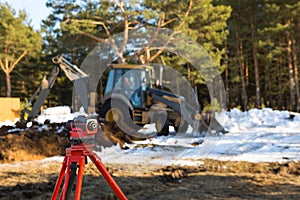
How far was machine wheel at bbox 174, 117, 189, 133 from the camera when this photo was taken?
26.6ft

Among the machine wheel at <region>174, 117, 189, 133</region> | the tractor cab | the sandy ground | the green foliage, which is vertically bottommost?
the sandy ground

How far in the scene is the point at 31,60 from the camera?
27.1 m

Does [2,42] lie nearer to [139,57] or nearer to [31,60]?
[31,60]

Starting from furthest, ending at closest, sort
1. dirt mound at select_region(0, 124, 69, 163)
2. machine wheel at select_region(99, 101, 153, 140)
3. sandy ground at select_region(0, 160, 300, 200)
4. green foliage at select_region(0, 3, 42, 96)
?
green foliage at select_region(0, 3, 42, 96)
machine wheel at select_region(99, 101, 153, 140)
dirt mound at select_region(0, 124, 69, 163)
sandy ground at select_region(0, 160, 300, 200)

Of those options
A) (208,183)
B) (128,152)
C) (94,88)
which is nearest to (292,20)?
(94,88)

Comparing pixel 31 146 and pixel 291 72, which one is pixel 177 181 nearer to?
pixel 31 146

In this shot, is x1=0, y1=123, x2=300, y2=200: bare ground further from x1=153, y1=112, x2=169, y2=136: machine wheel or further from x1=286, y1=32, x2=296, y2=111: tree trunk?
x1=286, y1=32, x2=296, y2=111: tree trunk

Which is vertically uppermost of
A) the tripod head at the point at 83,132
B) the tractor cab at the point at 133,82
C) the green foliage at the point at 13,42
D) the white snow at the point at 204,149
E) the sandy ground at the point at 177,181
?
the green foliage at the point at 13,42

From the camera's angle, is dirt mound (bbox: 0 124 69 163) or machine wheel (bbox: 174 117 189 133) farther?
machine wheel (bbox: 174 117 189 133)

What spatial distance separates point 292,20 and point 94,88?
16380 millimetres

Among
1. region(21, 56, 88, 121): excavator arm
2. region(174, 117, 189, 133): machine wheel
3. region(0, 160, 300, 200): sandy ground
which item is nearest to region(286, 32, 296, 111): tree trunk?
region(174, 117, 189, 133): machine wheel

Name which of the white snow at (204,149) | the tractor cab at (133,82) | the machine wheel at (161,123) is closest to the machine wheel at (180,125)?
the white snow at (204,149)

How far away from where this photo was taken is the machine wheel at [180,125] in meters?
8.10

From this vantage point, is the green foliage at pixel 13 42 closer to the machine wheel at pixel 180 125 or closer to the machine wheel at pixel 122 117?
the machine wheel at pixel 122 117
